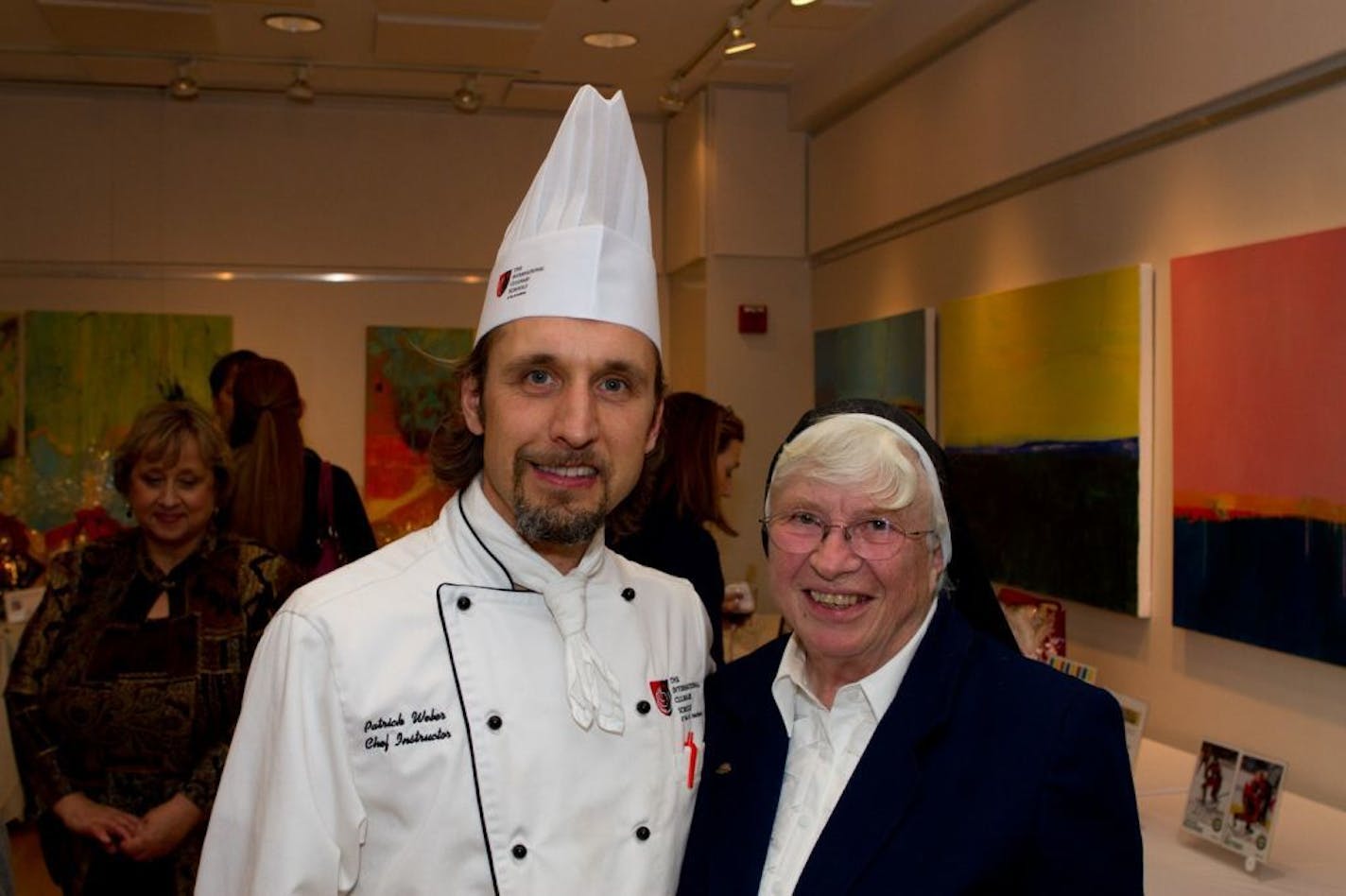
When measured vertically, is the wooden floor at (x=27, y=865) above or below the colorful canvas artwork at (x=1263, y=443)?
below

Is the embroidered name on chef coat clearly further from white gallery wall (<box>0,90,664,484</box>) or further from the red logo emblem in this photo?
white gallery wall (<box>0,90,664,484</box>)

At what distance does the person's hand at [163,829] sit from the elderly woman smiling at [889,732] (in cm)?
127

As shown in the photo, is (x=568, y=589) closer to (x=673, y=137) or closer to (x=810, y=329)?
(x=810, y=329)

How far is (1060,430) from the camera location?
4.17 metres

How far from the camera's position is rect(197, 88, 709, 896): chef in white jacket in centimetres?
161

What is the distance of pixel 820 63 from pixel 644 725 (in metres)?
4.87

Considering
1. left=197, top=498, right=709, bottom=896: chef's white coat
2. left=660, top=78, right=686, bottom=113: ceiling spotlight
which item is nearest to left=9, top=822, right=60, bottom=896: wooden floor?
left=197, top=498, right=709, bottom=896: chef's white coat

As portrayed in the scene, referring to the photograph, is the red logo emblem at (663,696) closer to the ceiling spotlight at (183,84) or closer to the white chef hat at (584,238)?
the white chef hat at (584,238)

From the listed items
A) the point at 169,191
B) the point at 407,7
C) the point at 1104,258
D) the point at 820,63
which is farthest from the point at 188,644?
the point at 169,191

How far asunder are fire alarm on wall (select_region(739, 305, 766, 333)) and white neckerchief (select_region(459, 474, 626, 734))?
4975 mm

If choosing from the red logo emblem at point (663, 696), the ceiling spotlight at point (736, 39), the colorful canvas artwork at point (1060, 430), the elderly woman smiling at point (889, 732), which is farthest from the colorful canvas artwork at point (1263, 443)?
the ceiling spotlight at point (736, 39)

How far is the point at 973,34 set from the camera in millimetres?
4785

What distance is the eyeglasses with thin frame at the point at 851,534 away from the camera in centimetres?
164

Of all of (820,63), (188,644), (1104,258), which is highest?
(820,63)
